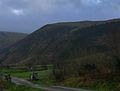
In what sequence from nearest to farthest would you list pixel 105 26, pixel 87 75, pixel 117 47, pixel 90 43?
1. pixel 87 75
2. pixel 117 47
3. pixel 90 43
4. pixel 105 26

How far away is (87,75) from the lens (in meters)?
53.1

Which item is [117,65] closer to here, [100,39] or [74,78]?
[74,78]

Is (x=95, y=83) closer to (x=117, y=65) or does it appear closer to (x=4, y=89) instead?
(x=117, y=65)

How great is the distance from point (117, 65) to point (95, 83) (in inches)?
149

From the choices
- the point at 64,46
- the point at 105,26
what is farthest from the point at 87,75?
the point at 105,26

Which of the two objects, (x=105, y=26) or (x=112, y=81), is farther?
(x=105, y=26)

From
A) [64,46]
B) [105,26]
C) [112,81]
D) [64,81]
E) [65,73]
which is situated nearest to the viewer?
[112,81]

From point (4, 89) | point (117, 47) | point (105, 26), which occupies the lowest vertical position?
point (4, 89)

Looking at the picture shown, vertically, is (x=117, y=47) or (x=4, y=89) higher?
(x=117, y=47)

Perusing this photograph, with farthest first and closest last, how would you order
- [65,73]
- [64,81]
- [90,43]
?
1. [90,43]
2. [65,73]
3. [64,81]

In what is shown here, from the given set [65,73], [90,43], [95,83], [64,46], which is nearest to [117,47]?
[65,73]

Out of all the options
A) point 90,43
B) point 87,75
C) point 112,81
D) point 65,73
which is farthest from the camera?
point 90,43

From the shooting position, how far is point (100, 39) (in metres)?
156

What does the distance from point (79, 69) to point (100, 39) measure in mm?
99015
